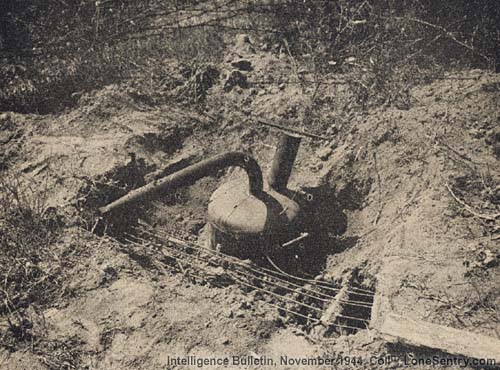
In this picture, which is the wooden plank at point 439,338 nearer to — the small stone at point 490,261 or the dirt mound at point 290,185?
the dirt mound at point 290,185

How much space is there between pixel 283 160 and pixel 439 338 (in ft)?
5.78

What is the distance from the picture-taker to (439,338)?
8.77ft

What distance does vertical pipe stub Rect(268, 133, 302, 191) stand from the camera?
3.71 meters

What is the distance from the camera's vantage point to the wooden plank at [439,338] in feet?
8.50

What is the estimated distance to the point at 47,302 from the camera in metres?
3.27

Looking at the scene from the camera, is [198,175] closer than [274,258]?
Yes

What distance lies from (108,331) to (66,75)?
3.56 meters

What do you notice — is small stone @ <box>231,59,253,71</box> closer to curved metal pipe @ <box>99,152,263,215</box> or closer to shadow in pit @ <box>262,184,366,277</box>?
shadow in pit @ <box>262,184,366,277</box>

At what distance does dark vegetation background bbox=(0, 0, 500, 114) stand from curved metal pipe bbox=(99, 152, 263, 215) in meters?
1.61

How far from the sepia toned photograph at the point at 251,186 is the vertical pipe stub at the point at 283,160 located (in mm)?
17

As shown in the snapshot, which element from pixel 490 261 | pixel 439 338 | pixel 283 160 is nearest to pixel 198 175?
pixel 283 160

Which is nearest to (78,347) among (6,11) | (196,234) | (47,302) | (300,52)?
(47,302)

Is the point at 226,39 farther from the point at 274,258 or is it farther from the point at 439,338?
the point at 439,338

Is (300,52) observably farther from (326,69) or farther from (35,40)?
(35,40)
